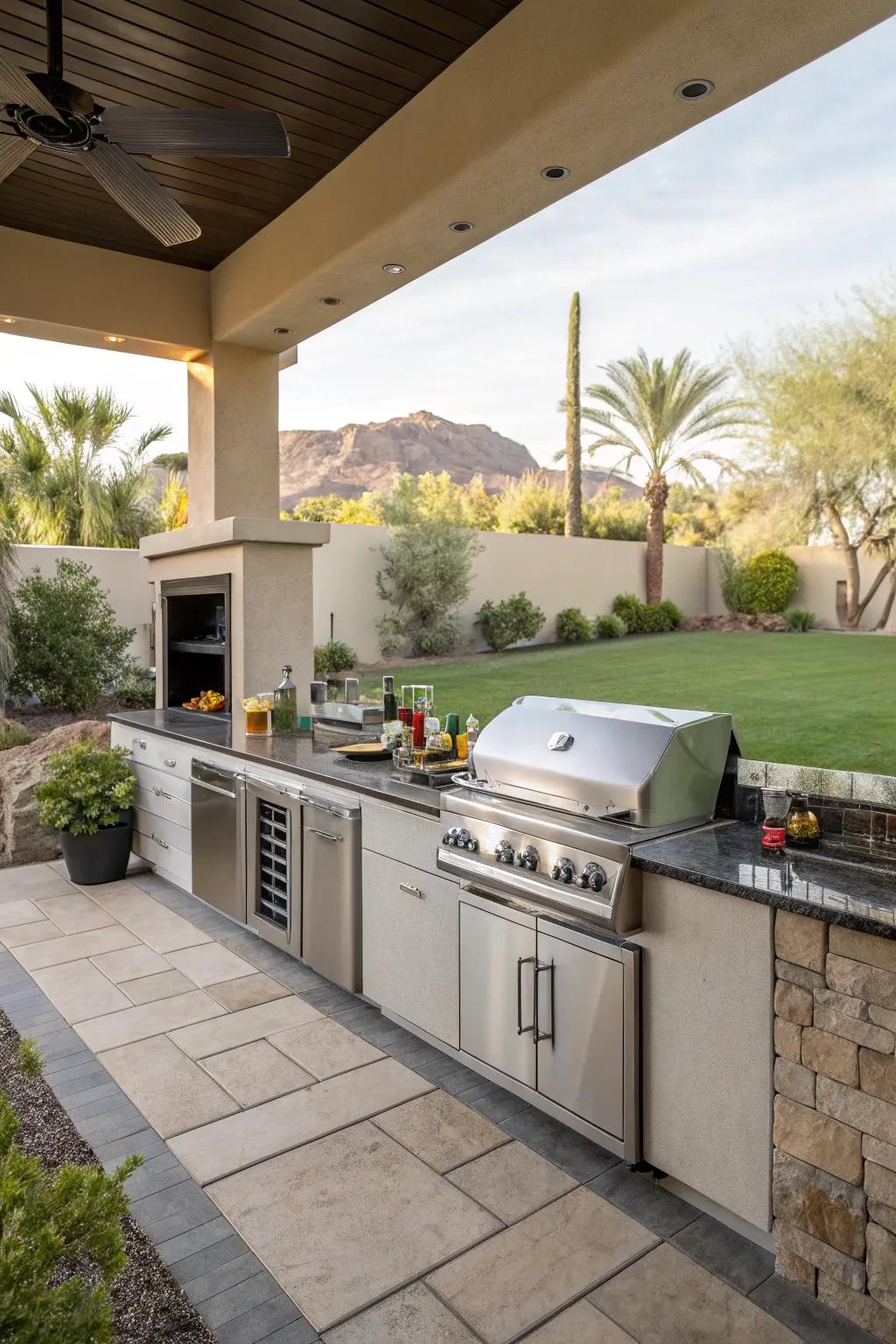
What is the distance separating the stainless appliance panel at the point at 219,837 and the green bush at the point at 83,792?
599 mm

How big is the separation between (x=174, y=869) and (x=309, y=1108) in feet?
6.94

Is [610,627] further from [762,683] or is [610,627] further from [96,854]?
[96,854]

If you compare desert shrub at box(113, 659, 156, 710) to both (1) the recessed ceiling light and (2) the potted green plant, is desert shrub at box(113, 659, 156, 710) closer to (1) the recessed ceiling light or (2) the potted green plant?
(2) the potted green plant

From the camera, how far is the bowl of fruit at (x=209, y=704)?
4.92 metres

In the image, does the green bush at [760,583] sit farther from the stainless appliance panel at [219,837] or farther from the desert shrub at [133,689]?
the desert shrub at [133,689]


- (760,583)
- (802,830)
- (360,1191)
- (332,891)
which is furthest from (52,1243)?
(760,583)

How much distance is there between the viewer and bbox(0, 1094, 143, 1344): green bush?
891 mm

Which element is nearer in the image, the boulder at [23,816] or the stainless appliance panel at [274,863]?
the stainless appliance panel at [274,863]

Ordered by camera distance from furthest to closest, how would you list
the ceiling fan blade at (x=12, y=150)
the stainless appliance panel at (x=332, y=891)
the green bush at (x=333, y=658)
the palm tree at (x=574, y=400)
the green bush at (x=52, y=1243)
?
the green bush at (x=333, y=658) → the palm tree at (x=574, y=400) → the stainless appliance panel at (x=332, y=891) → the ceiling fan blade at (x=12, y=150) → the green bush at (x=52, y=1243)

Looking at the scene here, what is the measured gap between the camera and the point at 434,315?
12797 millimetres

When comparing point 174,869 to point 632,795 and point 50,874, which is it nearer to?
point 50,874

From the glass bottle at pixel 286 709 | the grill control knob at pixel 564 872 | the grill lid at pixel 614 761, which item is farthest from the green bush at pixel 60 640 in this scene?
the grill control knob at pixel 564 872

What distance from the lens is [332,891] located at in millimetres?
3068

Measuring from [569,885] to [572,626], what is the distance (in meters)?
4.01
